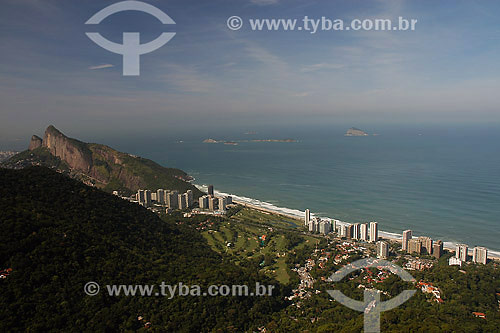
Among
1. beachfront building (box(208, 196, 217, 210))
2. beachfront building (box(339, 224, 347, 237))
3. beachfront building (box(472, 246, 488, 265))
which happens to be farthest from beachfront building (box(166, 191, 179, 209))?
beachfront building (box(472, 246, 488, 265))

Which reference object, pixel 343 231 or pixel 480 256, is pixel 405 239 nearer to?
pixel 480 256

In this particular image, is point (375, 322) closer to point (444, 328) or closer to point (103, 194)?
point (444, 328)

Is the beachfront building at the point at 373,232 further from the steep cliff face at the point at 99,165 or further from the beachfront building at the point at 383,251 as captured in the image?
the steep cliff face at the point at 99,165

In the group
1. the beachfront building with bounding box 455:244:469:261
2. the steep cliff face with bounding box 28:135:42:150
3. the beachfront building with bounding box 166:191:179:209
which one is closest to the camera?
the beachfront building with bounding box 455:244:469:261

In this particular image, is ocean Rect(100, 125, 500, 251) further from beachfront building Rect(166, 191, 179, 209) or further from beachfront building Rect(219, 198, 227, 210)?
beachfront building Rect(166, 191, 179, 209)

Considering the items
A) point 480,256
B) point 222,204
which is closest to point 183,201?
point 222,204

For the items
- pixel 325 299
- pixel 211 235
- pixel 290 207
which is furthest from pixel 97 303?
pixel 290 207
